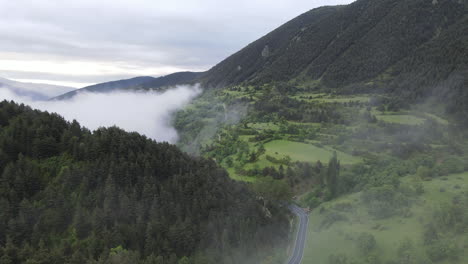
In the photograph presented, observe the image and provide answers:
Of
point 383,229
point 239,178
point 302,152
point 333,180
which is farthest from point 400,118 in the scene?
point 383,229

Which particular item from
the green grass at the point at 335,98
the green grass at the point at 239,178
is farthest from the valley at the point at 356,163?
the green grass at the point at 335,98

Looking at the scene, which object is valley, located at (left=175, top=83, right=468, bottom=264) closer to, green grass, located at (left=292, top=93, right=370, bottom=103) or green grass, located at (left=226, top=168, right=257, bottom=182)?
green grass, located at (left=226, top=168, right=257, bottom=182)

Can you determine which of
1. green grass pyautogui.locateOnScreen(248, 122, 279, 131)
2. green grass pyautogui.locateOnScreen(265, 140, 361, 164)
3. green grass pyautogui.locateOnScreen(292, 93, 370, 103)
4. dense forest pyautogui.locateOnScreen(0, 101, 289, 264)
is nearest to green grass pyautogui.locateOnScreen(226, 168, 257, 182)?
green grass pyautogui.locateOnScreen(265, 140, 361, 164)

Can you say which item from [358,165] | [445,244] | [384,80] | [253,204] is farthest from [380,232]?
[384,80]

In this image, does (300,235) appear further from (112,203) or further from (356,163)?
(356,163)

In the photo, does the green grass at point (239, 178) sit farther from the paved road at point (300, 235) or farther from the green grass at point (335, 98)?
the green grass at point (335, 98)

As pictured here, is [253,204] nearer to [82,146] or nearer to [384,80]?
[82,146]

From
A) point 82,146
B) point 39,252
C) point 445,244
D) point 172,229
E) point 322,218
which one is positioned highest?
point 82,146
